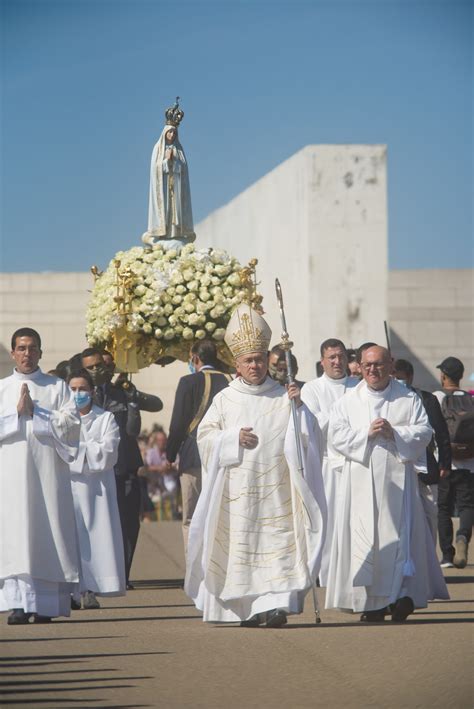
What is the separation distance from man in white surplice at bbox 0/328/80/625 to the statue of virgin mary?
3175 mm

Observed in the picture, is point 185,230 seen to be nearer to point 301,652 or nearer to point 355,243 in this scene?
point 301,652

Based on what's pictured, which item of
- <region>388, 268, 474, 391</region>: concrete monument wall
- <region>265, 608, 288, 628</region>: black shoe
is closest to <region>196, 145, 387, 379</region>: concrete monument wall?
<region>388, 268, 474, 391</region>: concrete monument wall

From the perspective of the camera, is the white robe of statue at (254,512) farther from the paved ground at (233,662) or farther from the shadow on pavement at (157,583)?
the shadow on pavement at (157,583)

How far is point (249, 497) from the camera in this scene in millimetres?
10562

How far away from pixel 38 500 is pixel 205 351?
8.23 ft

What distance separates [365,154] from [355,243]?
1346mm

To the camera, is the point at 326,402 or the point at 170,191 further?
the point at 170,191

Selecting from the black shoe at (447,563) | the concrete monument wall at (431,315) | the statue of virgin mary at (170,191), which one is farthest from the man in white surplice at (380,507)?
the concrete monument wall at (431,315)

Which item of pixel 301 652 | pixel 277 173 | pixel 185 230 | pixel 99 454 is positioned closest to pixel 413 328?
pixel 277 173

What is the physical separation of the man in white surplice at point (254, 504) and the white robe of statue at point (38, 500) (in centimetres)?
99

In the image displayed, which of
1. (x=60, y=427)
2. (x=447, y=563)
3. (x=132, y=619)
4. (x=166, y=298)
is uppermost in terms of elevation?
(x=166, y=298)

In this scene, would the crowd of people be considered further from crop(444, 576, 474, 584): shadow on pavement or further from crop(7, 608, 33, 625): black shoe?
crop(444, 576, 474, 584): shadow on pavement

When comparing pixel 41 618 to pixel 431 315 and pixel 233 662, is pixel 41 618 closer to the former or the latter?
pixel 233 662

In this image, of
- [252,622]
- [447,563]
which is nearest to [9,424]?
[252,622]
